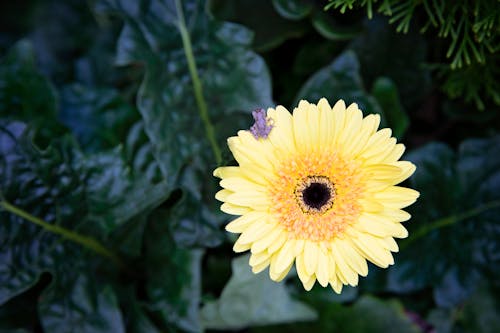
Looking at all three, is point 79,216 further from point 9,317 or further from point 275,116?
point 275,116

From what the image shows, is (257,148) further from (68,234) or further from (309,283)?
(68,234)

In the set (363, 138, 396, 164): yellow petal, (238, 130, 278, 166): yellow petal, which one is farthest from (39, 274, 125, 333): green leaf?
(363, 138, 396, 164): yellow petal

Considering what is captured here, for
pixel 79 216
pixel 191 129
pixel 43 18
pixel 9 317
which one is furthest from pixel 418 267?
pixel 43 18

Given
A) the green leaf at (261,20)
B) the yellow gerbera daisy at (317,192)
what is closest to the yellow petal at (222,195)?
the yellow gerbera daisy at (317,192)

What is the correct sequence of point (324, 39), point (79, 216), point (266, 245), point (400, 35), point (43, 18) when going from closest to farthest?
point (266, 245), point (79, 216), point (400, 35), point (324, 39), point (43, 18)

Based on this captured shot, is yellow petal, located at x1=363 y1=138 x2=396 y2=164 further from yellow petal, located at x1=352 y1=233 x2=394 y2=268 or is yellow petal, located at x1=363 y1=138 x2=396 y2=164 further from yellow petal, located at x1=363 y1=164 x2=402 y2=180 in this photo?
yellow petal, located at x1=352 y1=233 x2=394 y2=268

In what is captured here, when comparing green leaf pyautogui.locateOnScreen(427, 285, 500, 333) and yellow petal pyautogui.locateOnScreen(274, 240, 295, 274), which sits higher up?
yellow petal pyautogui.locateOnScreen(274, 240, 295, 274)

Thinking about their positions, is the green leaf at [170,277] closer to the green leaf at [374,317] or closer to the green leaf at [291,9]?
the green leaf at [374,317]
